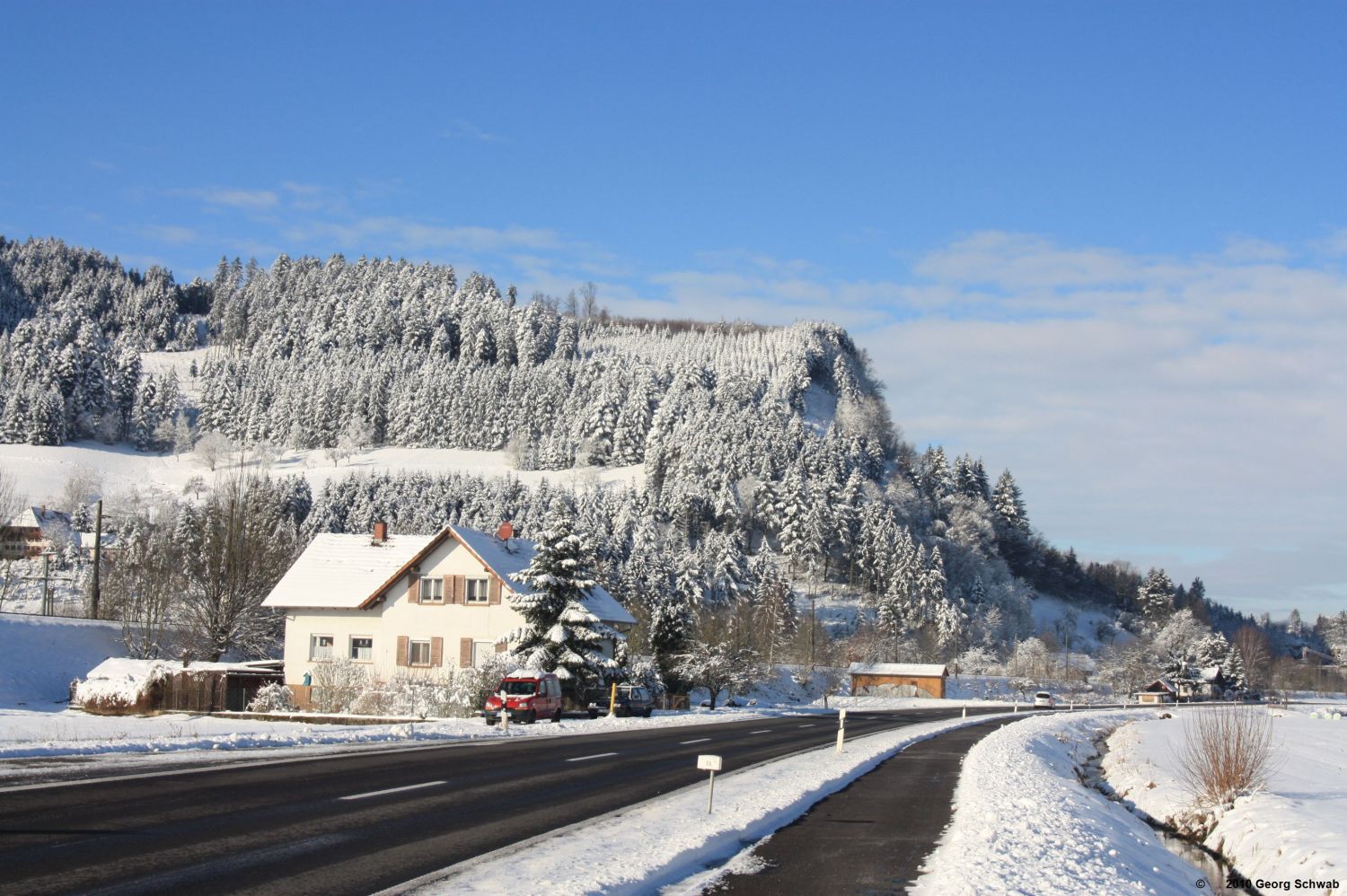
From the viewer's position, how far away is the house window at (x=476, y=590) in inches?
2158

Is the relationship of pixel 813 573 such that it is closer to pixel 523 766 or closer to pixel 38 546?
pixel 38 546

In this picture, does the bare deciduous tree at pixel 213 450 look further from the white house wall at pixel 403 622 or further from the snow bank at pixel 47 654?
the white house wall at pixel 403 622

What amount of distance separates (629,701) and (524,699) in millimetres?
9708

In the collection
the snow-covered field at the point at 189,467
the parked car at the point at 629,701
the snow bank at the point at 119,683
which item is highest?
the snow-covered field at the point at 189,467

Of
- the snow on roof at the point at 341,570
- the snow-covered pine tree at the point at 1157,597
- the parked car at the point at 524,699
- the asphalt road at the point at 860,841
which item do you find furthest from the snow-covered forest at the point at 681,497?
the asphalt road at the point at 860,841

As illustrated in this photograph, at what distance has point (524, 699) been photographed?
37.6 metres

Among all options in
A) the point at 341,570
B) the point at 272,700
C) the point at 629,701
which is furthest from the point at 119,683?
the point at 629,701

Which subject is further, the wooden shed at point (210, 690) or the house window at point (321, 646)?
the house window at point (321, 646)

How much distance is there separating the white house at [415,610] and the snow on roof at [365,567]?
0.25ft

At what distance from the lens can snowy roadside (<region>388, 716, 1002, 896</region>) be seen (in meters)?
10.6

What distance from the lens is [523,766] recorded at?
21906 mm

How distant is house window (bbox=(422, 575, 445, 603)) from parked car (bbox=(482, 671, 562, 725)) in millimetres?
16926

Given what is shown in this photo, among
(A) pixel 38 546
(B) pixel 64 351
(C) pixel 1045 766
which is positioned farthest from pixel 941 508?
(C) pixel 1045 766

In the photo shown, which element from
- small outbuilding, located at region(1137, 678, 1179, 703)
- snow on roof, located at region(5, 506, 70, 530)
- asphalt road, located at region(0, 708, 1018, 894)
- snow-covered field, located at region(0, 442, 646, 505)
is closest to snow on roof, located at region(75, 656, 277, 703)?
asphalt road, located at region(0, 708, 1018, 894)
